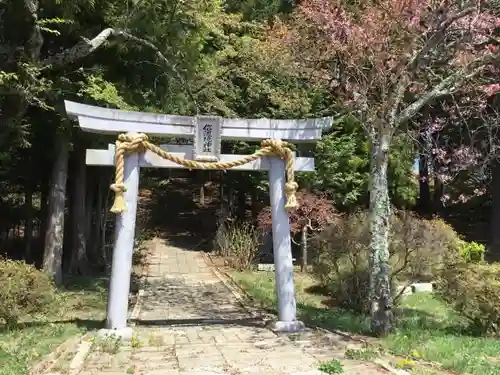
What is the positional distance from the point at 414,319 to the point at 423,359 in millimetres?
3763

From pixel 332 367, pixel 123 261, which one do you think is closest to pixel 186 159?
pixel 123 261

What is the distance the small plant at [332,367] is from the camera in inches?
229

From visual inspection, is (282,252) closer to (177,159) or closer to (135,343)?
(177,159)

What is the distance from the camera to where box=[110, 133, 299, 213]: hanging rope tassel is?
8141 millimetres

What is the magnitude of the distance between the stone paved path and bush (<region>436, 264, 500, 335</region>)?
7.49 ft

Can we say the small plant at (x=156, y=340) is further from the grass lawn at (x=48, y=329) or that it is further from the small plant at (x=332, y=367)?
the small plant at (x=332, y=367)

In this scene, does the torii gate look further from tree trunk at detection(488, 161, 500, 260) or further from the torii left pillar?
tree trunk at detection(488, 161, 500, 260)

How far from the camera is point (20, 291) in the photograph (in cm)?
773

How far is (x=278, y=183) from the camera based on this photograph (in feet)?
29.1

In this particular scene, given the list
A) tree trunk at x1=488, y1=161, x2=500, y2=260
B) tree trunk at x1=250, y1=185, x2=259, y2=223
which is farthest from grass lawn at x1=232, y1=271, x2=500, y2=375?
tree trunk at x1=488, y1=161, x2=500, y2=260

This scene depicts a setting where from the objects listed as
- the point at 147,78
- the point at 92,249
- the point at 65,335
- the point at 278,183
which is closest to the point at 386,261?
the point at 278,183

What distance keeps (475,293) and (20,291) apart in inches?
250

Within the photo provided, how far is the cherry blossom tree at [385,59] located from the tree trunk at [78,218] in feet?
28.5

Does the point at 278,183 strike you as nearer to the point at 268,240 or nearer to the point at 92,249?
the point at 268,240
